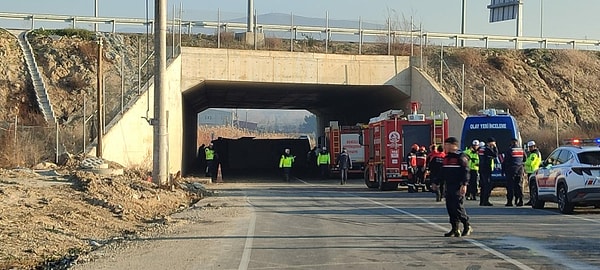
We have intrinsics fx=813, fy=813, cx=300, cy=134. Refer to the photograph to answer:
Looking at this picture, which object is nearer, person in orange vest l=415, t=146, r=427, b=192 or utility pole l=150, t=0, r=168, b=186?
utility pole l=150, t=0, r=168, b=186

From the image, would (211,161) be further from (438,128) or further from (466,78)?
(466,78)

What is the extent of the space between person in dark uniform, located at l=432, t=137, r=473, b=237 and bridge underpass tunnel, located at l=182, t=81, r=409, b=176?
27345 mm

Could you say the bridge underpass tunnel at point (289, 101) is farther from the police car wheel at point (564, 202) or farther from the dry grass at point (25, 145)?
the police car wheel at point (564, 202)

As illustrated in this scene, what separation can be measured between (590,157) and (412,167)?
10407mm

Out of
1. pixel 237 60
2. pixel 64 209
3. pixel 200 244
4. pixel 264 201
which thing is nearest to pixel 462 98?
pixel 237 60

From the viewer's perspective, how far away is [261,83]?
1674 inches

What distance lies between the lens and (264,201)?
2552 centimetres

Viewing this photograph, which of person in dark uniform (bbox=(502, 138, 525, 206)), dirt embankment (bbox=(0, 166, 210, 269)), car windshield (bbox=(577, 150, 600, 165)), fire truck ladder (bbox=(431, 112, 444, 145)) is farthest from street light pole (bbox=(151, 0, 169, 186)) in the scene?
car windshield (bbox=(577, 150, 600, 165))

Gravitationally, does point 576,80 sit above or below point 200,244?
above

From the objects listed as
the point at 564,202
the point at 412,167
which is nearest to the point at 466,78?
the point at 412,167

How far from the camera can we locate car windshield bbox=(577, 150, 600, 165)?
1924cm

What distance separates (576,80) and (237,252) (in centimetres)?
4048

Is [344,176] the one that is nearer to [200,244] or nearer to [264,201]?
[264,201]

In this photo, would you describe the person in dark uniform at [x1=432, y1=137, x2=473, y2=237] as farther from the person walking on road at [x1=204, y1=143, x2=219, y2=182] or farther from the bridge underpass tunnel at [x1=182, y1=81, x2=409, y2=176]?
the bridge underpass tunnel at [x1=182, y1=81, x2=409, y2=176]
